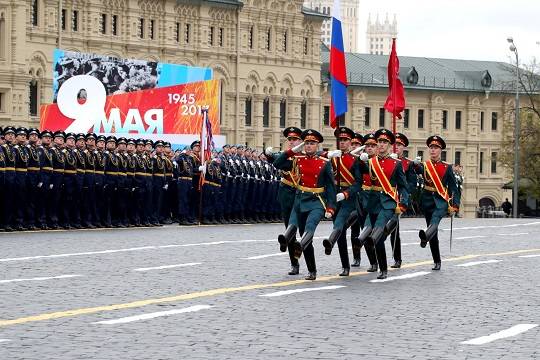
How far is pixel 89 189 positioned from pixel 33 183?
5.53 ft

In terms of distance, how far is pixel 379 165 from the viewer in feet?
62.4

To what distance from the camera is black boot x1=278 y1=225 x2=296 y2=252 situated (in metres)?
17.3

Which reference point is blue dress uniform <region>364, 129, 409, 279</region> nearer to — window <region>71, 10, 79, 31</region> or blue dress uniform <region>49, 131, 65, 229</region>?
blue dress uniform <region>49, 131, 65, 229</region>

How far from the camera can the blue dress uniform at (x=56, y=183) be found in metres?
27.8

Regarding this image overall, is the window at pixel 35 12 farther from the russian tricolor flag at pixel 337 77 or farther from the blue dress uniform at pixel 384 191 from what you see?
the blue dress uniform at pixel 384 191

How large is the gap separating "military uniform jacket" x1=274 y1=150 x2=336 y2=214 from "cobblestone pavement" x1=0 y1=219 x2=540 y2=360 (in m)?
0.87

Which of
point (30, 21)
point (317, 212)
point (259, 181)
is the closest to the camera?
point (317, 212)

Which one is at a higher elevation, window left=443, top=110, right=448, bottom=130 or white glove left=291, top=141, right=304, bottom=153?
window left=443, top=110, right=448, bottom=130

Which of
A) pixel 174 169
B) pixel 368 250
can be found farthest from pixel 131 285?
pixel 174 169

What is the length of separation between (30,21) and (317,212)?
197 feet

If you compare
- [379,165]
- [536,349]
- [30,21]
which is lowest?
[536,349]

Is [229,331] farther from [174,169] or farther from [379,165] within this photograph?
[174,169]

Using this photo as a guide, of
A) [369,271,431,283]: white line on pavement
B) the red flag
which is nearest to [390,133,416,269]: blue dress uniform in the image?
[369,271,431,283]: white line on pavement

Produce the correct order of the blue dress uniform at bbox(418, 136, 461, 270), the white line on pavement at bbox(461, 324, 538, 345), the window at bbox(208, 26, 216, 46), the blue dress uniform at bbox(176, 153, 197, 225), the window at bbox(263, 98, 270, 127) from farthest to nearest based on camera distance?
the window at bbox(263, 98, 270, 127)
the window at bbox(208, 26, 216, 46)
the blue dress uniform at bbox(176, 153, 197, 225)
the blue dress uniform at bbox(418, 136, 461, 270)
the white line on pavement at bbox(461, 324, 538, 345)
